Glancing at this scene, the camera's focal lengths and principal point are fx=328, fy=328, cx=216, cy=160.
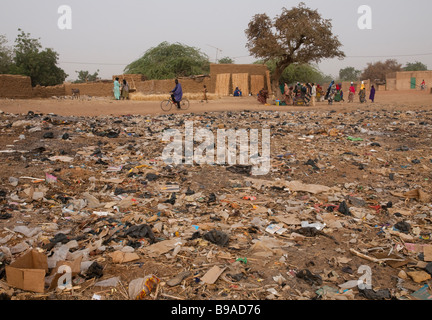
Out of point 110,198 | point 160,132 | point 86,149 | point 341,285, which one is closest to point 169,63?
point 160,132

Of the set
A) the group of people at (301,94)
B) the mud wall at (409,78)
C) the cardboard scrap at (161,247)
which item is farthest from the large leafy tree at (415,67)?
the cardboard scrap at (161,247)

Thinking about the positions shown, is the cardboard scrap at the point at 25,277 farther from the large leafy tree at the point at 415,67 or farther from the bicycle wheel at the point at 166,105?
the large leafy tree at the point at 415,67

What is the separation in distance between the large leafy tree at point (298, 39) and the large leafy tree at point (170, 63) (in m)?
9.85

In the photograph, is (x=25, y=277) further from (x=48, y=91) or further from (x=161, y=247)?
(x=48, y=91)

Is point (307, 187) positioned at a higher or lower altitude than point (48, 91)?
lower

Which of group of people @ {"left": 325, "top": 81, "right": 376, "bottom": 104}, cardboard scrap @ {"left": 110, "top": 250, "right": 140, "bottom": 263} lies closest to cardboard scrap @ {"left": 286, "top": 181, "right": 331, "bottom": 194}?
cardboard scrap @ {"left": 110, "top": 250, "right": 140, "bottom": 263}

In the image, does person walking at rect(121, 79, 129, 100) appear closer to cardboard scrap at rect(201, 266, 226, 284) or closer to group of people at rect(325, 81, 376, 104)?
group of people at rect(325, 81, 376, 104)

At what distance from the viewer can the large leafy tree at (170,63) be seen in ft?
90.3

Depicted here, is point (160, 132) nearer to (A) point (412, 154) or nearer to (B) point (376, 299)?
(A) point (412, 154)

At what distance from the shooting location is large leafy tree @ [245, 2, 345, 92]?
1744cm

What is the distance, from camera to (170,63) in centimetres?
2788

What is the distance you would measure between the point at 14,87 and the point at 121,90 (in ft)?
16.4

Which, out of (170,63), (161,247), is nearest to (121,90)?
(170,63)

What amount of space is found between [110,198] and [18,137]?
11.9 feet
